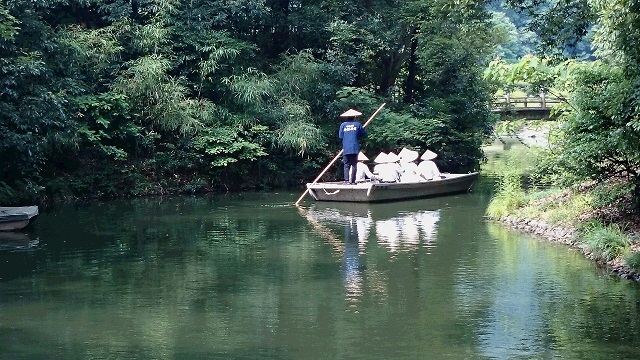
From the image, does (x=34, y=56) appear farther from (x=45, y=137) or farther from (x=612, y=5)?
(x=612, y=5)

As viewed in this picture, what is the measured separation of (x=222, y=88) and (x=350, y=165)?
5.33 m

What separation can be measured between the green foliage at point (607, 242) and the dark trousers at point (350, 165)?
340 inches

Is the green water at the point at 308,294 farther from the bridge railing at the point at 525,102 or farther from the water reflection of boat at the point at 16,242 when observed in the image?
the bridge railing at the point at 525,102

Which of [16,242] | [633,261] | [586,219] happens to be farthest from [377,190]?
[633,261]

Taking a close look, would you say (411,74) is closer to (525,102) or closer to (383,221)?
(383,221)

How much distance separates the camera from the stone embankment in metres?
11.1

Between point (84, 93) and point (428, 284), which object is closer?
point (428, 284)

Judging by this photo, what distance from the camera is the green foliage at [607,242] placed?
11703 millimetres

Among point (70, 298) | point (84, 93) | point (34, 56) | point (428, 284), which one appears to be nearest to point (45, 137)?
point (34, 56)

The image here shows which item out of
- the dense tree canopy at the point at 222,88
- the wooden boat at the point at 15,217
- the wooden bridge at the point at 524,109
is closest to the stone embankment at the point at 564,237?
the dense tree canopy at the point at 222,88

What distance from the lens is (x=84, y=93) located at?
2175cm

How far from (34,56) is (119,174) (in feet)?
14.9

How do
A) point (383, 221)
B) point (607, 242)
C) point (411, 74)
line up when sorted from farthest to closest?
point (411, 74), point (383, 221), point (607, 242)

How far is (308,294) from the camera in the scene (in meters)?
10.3
